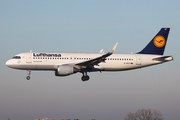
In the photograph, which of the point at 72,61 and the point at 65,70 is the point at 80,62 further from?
the point at 65,70

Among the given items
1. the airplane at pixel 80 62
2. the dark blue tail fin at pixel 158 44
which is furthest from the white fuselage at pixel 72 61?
the dark blue tail fin at pixel 158 44

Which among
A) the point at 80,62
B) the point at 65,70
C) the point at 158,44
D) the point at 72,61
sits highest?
the point at 158,44

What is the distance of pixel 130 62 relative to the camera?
5522cm

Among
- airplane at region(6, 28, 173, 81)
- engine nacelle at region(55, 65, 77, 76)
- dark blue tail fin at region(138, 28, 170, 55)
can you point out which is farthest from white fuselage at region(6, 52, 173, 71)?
dark blue tail fin at region(138, 28, 170, 55)

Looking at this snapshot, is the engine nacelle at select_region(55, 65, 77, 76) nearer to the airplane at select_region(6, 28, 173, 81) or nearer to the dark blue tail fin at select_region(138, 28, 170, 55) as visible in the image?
the airplane at select_region(6, 28, 173, 81)

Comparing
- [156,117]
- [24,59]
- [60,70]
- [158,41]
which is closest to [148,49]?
[158,41]

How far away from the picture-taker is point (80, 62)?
51.4 meters

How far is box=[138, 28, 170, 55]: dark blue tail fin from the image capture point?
58.2 meters

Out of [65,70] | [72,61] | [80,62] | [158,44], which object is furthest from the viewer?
[158,44]

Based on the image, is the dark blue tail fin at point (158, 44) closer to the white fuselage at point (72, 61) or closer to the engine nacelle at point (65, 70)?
the white fuselage at point (72, 61)

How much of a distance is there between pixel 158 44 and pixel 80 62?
1553 cm

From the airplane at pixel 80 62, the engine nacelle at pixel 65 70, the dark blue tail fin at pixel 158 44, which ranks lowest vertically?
the engine nacelle at pixel 65 70

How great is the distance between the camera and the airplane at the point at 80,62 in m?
51.4

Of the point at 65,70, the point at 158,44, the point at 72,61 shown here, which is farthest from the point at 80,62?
the point at 158,44
